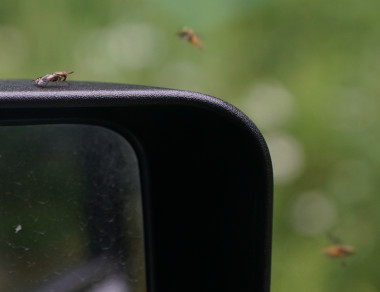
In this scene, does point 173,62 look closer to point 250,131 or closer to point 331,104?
point 331,104

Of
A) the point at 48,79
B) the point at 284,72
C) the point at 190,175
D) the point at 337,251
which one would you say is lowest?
the point at 337,251

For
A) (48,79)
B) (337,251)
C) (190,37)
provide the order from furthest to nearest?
(337,251), (190,37), (48,79)

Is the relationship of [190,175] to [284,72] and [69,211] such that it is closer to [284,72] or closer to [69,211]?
[69,211]

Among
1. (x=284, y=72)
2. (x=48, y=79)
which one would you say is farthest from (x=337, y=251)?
(x=48, y=79)

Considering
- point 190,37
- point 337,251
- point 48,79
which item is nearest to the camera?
point 48,79

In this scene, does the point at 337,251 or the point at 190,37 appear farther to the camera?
the point at 337,251

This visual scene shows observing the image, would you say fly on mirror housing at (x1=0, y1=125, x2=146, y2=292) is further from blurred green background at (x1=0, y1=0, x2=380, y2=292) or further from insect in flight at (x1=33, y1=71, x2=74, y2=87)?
blurred green background at (x1=0, y1=0, x2=380, y2=292)

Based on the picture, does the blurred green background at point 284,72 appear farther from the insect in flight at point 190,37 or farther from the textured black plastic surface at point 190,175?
the textured black plastic surface at point 190,175
